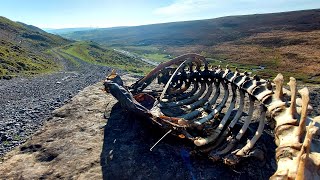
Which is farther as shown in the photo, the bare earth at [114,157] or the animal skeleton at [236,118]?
the bare earth at [114,157]

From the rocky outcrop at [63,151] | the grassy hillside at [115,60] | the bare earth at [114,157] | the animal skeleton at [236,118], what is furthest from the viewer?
the grassy hillside at [115,60]

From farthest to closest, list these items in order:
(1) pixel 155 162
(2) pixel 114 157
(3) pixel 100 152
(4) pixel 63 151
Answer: (4) pixel 63 151
(3) pixel 100 152
(2) pixel 114 157
(1) pixel 155 162

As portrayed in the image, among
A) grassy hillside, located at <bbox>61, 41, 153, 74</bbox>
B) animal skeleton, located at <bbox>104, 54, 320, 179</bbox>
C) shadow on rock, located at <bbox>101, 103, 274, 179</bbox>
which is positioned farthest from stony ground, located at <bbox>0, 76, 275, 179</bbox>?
grassy hillside, located at <bbox>61, 41, 153, 74</bbox>

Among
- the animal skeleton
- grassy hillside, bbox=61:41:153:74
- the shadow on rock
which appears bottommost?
grassy hillside, bbox=61:41:153:74

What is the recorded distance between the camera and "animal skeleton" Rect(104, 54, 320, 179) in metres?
4.12

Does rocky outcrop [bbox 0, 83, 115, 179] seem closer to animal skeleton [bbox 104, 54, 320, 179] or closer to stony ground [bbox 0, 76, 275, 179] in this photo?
stony ground [bbox 0, 76, 275, 179]

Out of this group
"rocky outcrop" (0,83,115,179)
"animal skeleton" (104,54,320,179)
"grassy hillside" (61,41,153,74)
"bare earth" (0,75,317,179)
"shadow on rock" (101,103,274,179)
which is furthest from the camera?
"grassy hillside" (61,41,153,74)

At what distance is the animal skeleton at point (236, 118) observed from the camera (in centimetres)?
412

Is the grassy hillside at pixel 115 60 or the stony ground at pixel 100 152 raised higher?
the stony ground at pixel 100 152

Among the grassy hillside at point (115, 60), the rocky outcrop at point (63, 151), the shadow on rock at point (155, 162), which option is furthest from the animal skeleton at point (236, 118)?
the grassy hillside at point (115, 60)

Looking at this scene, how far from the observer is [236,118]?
9141 mm

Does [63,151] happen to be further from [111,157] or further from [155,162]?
[155,162]

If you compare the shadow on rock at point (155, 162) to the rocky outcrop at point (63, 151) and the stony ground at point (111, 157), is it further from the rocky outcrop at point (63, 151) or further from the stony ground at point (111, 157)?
the rocky outcrop at point (63, 151)

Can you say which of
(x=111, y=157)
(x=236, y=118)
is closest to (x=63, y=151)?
(x=111, y=157)
